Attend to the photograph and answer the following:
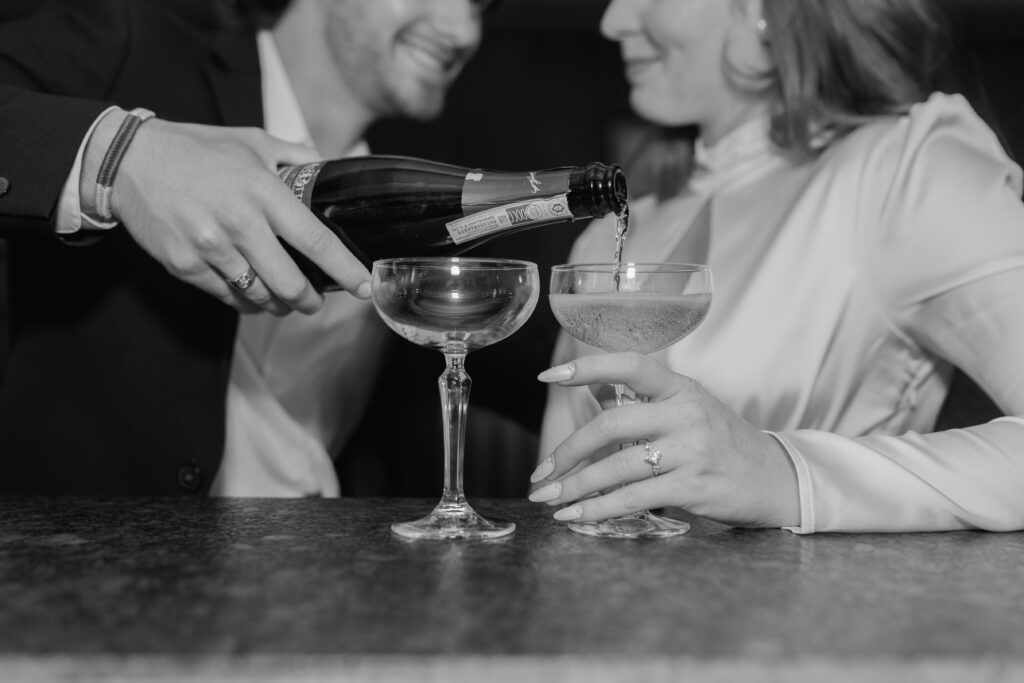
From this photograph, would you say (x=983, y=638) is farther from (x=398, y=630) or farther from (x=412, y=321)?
(x=412, y=321)

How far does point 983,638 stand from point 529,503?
0.55 meters

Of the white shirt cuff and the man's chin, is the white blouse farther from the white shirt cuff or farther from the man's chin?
the white shirt cuff

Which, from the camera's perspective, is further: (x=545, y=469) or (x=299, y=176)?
(x=299, y=176)

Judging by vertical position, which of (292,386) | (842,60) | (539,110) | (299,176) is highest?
(539,110)

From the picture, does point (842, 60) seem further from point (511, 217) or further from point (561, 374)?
point (561, 374)

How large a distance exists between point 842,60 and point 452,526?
0.95 metres

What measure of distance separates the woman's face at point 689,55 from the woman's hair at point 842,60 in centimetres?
5

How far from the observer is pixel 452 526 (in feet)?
2.79

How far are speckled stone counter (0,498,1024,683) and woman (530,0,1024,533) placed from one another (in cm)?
6

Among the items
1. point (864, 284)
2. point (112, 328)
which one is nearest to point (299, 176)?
point (112, 328)

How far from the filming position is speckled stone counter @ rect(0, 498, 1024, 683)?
0.52 meters

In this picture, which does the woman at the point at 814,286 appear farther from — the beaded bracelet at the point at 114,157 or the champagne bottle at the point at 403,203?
the beaded bracelet at the point at 114,157

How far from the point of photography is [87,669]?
1.67 ft

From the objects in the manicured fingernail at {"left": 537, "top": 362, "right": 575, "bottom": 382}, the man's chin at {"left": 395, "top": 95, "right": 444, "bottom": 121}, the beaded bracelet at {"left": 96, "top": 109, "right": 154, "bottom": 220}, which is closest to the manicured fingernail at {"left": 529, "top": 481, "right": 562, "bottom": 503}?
the manicured fingernail at {"left": 537, "top": 362, "right": 575, "bottom": 382}
